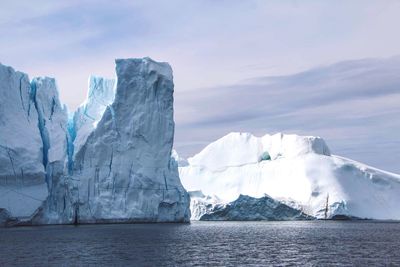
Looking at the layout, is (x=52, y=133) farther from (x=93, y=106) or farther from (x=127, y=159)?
(x=93, y=106)

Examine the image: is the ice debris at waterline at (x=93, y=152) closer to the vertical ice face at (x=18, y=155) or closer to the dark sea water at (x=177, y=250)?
the vertical ice face at (x=18, y=155)

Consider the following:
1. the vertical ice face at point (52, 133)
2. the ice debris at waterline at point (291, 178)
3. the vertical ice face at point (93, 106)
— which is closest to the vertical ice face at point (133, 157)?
the vertical ice face at point (52, 133)

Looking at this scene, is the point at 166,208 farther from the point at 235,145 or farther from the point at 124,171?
the point at 235,145

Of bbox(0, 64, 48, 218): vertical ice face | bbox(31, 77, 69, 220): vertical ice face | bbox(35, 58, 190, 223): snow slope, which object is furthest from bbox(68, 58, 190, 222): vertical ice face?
bbox(0, 64, 48, 218): vertical ice face

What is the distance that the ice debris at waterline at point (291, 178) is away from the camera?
211ft

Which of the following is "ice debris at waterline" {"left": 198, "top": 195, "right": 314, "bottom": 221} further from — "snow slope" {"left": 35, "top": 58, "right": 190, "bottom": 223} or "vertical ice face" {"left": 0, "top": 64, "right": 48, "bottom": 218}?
"vertical ice face" {"left": 0, "top": 64, "right": 48, "bottom": 218}

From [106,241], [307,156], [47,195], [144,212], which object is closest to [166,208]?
[144,212]

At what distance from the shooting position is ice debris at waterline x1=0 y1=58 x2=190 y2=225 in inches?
1512

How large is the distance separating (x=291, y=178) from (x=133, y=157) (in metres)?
29.2

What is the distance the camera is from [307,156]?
233ft

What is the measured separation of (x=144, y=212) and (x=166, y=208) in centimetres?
225

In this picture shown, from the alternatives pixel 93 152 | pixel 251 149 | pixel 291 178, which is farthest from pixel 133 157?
pixel 251 149

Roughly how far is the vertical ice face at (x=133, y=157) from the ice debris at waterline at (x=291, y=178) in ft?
64.0

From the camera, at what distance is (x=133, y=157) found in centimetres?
4428
